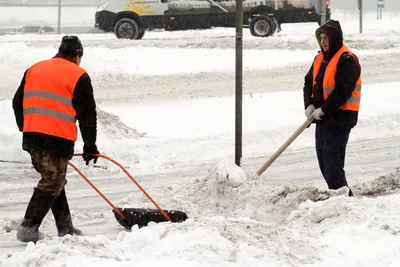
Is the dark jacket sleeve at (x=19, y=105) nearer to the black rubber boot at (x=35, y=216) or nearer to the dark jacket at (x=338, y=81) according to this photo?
the black rubber boot at (x=35, y=216)

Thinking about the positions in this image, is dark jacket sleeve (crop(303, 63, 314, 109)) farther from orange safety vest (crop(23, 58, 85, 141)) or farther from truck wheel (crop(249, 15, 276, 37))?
truck wheel (crop(249, 15, 276, 37))

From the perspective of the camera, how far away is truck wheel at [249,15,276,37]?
78.1ft

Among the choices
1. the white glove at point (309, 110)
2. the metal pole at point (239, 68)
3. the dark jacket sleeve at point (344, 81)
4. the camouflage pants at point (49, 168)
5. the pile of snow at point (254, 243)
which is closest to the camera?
the pile of snow at point (254, 243)

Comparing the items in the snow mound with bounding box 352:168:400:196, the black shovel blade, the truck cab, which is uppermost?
the truck cab

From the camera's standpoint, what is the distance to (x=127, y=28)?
23.6 m

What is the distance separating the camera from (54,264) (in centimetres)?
504

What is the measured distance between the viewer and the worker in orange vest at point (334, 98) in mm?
7406

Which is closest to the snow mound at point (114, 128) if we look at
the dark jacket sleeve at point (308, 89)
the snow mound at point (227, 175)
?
the snow mound at point (227, 175)

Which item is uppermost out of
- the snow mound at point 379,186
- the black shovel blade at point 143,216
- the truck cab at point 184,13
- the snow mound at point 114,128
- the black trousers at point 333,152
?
the truck cab at point 184,13

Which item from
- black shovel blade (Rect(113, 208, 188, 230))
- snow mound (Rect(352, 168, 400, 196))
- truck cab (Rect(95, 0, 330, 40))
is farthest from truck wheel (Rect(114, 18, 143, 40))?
black shovel blade (Rect(113, 208, 188, 230))

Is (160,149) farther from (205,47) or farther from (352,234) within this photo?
(205,47)

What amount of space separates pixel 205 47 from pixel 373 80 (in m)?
5.55

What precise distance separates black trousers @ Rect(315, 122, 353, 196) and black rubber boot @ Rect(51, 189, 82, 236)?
2469 millimetres

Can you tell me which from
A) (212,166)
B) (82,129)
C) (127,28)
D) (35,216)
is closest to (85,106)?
(82,129)
